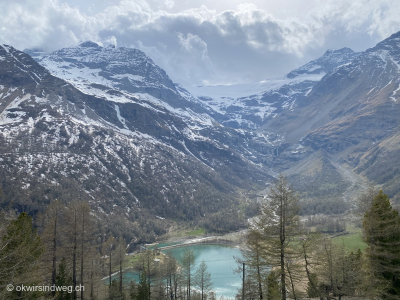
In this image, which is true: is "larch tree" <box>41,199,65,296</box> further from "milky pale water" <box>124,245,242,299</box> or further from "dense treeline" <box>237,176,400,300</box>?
"milky pale water" <box>124,245,242,299</box>

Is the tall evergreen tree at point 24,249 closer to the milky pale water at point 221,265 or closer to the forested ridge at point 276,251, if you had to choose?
the forested ridge at point 276,251

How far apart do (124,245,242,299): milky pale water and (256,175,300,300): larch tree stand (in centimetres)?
3376

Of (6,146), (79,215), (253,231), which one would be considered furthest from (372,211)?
(6,146)

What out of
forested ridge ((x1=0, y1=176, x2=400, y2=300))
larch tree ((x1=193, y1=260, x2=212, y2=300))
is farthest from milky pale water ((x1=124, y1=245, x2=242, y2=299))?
forested ridge ((x1=0, y1=176, x2=400, y2=300))

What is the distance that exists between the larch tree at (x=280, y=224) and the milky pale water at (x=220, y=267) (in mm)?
33762

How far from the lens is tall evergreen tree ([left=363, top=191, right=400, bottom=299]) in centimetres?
2369

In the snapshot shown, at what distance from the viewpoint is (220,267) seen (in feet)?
334

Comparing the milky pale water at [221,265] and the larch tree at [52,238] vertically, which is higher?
the larch tree at [52,238]

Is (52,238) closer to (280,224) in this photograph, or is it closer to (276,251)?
(276,251)

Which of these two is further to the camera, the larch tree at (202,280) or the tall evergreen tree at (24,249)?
the larch tree at (202,280)

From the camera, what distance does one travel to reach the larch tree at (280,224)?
2177cm

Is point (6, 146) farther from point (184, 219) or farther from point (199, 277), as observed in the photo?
point (199, 277)

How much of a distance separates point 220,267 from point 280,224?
88235 mm

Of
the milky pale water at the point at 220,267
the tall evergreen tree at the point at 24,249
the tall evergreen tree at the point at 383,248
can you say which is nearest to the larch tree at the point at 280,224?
the tall evergreen tree at the point at 383,248
